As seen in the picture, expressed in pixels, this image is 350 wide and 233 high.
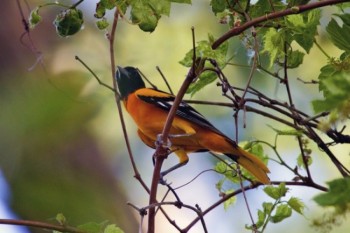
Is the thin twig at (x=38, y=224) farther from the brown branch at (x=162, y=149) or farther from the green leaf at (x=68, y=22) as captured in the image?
the green leaf at (x=68, y=22)

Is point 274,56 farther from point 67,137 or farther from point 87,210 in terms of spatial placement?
point 67,137

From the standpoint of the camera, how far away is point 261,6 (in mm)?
799

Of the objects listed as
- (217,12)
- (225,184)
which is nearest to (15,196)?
(225,184)

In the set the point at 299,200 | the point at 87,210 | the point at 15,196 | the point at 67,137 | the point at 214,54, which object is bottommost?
the point at 299,200

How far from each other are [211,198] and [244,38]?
30.7 inches

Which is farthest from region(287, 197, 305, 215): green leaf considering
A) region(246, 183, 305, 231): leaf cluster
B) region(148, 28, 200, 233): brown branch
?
region(148, 28, 200, 233): brown branch

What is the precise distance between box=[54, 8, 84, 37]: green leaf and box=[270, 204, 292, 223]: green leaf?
12.5 inches

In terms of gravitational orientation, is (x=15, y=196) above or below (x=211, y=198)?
above

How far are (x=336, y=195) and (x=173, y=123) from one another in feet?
2.09

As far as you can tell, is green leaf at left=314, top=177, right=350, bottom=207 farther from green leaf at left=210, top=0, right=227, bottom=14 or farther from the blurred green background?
the blurred green background

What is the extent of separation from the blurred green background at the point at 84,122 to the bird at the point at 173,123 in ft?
1.12

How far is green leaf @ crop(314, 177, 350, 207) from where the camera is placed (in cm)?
36

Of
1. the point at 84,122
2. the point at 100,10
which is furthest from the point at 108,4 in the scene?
the point at 84,122

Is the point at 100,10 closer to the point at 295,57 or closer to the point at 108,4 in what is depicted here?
the point at 108,4
